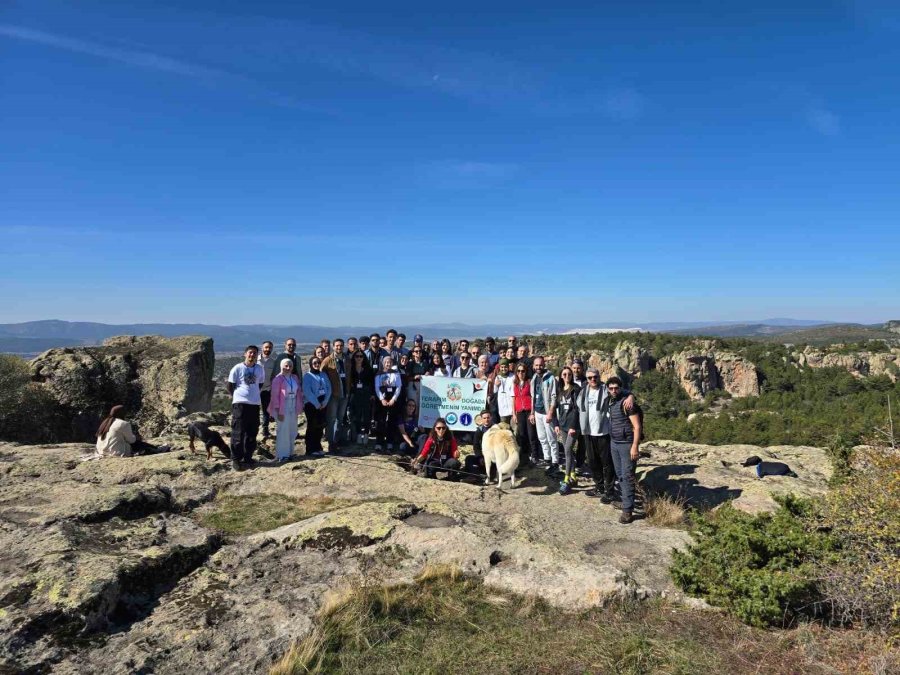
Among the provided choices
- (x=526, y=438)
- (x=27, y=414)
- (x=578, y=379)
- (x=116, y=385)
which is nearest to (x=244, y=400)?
(x=526, y=438)

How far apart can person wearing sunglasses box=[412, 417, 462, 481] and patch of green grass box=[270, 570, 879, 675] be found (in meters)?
4.56

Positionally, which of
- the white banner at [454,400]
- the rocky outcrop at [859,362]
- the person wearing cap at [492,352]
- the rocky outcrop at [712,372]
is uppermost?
the person wearing cap at [492,352]

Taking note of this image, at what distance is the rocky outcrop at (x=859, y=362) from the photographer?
47.8 metres

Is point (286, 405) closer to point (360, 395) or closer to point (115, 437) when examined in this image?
point (360, 395)

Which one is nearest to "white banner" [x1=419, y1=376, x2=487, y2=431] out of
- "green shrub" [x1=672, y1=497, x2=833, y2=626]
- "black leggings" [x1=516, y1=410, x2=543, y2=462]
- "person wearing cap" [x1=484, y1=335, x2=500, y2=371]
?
"person wearing cap" [x1=484, y1=335, x2=500, y2=371]

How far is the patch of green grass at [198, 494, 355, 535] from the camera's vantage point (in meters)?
7.53

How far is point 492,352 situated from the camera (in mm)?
12523

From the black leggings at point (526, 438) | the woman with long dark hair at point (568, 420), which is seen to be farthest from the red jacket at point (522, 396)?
the woman with long dark hair at point (568, 420)

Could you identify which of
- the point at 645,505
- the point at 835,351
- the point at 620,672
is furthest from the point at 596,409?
the point at 835,351

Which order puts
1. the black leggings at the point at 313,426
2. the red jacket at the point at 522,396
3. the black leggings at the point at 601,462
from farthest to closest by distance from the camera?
the black leggings at the point at 313,426
the red jacket at the point at 522,396
the black leggings at the point at 601,462

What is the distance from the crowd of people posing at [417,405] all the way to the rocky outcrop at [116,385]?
7010 mm

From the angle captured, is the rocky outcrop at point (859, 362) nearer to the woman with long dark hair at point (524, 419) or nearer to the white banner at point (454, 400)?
the woman with long dark hair at point (524, 419)

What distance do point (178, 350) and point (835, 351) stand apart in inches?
2539

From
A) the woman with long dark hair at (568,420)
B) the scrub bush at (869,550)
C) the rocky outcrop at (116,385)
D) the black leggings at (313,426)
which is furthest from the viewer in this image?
the rocky outcrop at (116,385)
